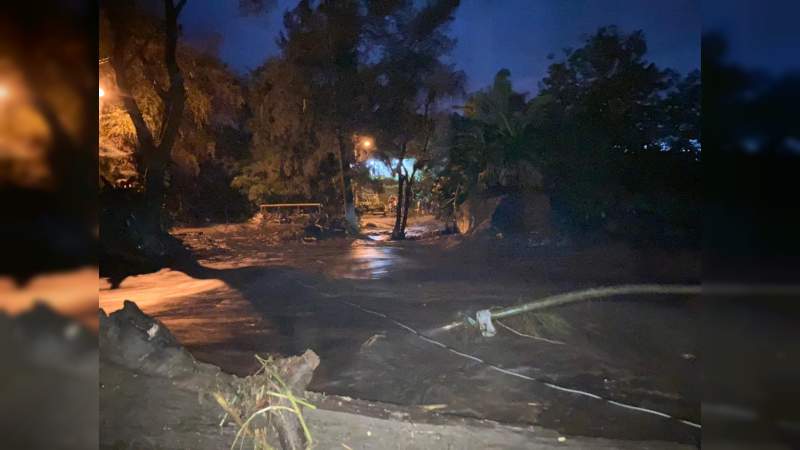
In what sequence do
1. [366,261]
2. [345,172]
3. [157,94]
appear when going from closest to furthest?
[157,94], [345,172], [366,261]

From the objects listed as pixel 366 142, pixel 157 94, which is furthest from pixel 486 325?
pixel 157 94

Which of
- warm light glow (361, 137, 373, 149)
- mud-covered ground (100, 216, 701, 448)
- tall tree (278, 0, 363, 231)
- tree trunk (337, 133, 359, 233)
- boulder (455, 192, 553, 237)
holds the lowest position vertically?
→ mud-covered ground (100, 216, 701, 448)

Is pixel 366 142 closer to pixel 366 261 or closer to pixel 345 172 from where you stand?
pixel 345 172

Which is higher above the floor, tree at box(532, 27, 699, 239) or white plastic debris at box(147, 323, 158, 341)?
tree at box(532, 27, 699, 239)

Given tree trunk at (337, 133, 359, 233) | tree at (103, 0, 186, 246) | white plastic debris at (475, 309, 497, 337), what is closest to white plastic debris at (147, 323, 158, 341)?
white plastic debris at (475, 309, 497, 337)

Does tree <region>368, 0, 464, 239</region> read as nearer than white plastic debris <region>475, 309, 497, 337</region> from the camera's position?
No

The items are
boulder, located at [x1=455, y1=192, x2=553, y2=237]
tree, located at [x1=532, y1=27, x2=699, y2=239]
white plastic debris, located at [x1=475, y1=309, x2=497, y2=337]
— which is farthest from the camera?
boulder, located at [x1=455, y1=192, x2=553, y2=237]

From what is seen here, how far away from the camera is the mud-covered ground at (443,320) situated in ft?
14.7

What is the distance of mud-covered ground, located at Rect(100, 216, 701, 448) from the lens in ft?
14.7

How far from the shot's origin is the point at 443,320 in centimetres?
656

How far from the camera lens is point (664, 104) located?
9406 millimetres

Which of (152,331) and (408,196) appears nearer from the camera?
(152,331)

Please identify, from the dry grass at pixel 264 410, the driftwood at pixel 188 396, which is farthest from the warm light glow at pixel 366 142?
the dry grass at pixel 264 410

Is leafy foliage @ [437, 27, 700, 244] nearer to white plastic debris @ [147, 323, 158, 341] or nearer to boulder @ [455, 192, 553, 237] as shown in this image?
boulder @ [455, 192, 553, 237]
